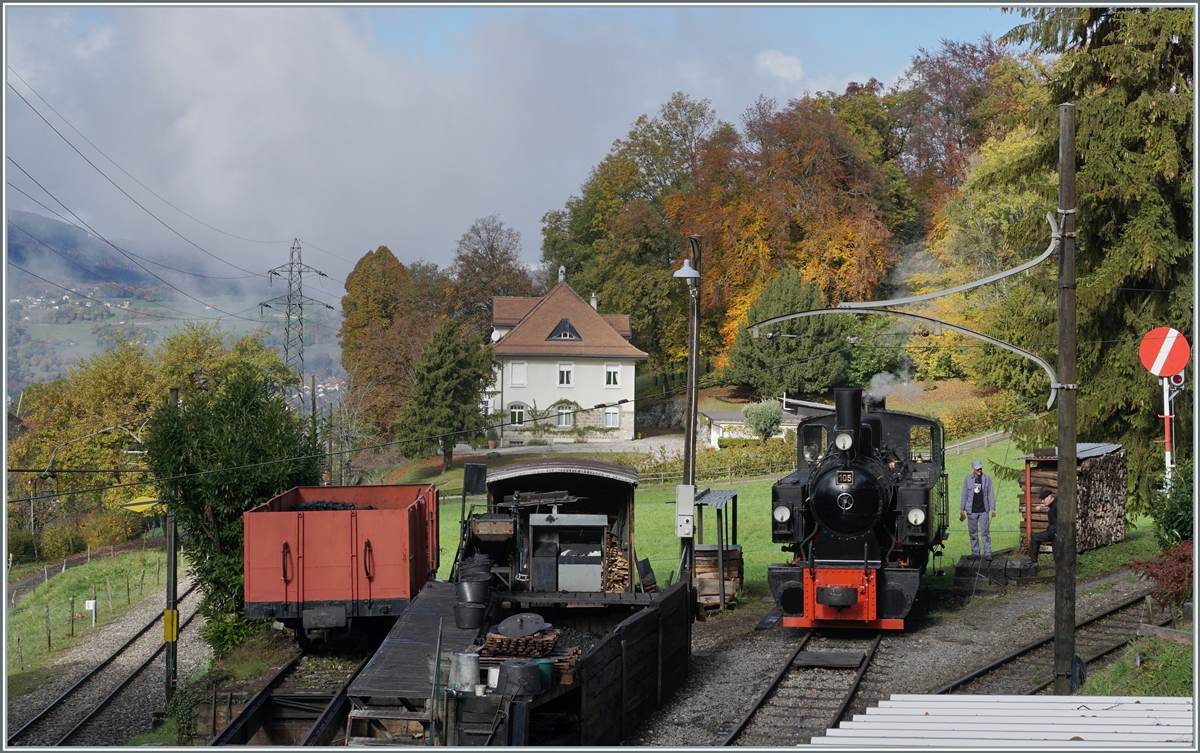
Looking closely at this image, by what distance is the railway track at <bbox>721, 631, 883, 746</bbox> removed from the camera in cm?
1111

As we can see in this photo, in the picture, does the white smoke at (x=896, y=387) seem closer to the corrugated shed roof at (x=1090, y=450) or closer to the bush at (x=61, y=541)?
the corrugated shed roof at (x=1090, y=450)

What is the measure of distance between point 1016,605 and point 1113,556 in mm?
4647

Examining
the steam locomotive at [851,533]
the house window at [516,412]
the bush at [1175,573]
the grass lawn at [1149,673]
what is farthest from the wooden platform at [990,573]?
the house window at [516,412]

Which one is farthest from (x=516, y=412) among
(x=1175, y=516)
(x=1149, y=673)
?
(x=1149, y=673)

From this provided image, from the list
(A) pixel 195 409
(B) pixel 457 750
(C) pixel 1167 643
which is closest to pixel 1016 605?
(C) pixel 1167 643

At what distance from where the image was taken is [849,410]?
14789mm

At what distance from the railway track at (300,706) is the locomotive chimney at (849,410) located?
7.55 m

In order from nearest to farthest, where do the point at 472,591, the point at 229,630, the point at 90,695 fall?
the point at 472,591 < the point at 90,695 < the point at 229,630

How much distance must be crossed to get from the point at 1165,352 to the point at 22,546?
3702cm

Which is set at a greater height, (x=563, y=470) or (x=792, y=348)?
(x=792, y=348)

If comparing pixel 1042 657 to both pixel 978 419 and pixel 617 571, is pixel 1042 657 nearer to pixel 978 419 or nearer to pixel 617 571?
pixel 617 571

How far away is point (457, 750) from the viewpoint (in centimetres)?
809

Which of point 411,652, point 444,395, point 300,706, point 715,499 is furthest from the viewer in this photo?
point 444,395

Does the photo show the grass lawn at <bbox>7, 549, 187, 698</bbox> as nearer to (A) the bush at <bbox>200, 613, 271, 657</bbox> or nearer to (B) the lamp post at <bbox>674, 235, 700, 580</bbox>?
(A) the bush at <bbox>200, 613, 271, 657</bbox>
